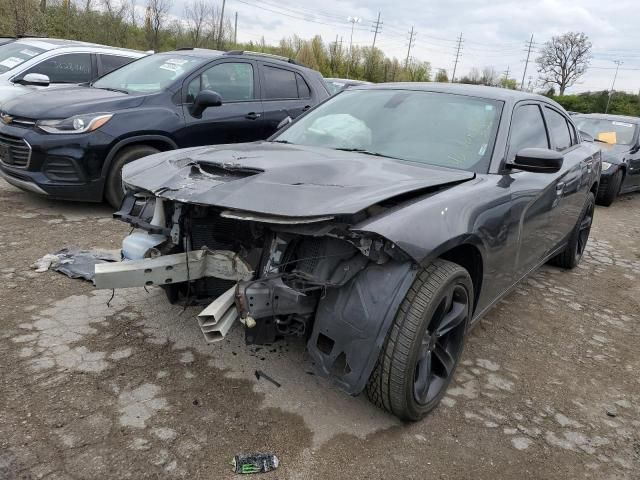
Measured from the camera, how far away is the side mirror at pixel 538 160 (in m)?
2.88

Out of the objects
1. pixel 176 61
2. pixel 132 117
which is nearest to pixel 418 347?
pixel 132 117

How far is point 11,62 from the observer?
7.13 metres

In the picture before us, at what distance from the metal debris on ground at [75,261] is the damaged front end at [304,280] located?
1.39 metres

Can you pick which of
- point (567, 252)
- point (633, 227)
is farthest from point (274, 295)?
point (633, 227)

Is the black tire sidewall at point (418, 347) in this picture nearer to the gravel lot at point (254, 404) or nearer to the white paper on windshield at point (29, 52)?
the gravel lot at point (254, 404)

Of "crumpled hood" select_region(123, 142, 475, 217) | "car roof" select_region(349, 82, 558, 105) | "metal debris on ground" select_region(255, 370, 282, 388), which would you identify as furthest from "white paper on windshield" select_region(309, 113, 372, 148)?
"metal debris on ground" select_region(255, 370, 282, 388)

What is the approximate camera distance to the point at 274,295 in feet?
7.20

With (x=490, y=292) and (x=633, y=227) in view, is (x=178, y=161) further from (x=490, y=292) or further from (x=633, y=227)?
(x=633, y=227)

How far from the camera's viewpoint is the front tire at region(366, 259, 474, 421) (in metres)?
2.20

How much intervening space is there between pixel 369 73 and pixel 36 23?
33.8 meters

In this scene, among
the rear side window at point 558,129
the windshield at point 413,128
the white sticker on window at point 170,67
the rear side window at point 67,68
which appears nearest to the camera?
the windshield at point 413,128

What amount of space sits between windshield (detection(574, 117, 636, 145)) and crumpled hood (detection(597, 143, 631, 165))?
0.22 metres

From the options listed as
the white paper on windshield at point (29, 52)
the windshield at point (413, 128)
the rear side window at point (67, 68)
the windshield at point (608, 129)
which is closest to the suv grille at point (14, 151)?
the rear side window at point (67, 68)

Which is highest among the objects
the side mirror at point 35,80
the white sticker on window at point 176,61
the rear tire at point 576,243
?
the white sticker on window at point 176,61
